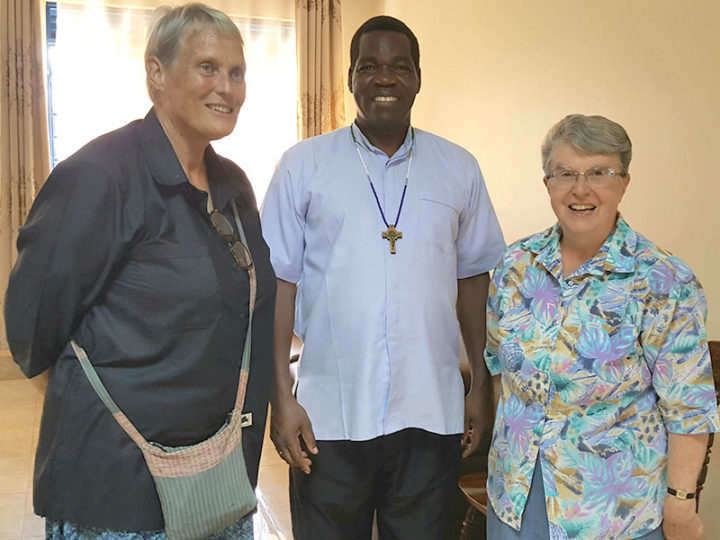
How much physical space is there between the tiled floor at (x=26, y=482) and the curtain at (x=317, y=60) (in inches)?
101

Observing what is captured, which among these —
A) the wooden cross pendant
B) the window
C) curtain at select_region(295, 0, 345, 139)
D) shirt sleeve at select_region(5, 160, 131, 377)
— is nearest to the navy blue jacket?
shirt sleeve at select_region(5, 160, 131, 377)

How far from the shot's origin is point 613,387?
139cm

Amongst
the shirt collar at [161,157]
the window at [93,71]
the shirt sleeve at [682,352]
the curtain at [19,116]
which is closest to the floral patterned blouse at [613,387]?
the shirt sleeve at [682,352]

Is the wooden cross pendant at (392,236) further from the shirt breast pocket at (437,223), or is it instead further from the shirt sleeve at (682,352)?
the shirt sleeve at (682,352)

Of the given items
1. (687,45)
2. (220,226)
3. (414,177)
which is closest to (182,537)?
(220,226)

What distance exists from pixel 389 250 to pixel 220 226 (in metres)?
0.46

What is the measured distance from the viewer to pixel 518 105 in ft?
11.7

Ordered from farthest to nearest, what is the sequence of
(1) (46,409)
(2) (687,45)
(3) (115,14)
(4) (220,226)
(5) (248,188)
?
(3) (115,14)
(2) (687,45)
(5) (248,188)
(4) (220,226)
(1) (46,409)

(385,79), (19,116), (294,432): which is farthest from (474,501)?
(19,116)

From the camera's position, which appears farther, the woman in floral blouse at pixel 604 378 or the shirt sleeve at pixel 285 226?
the shirt sleeve at pixel 285 226

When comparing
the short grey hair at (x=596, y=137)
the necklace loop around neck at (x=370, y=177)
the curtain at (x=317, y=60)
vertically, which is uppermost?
the curtain at (x=317, y=60)

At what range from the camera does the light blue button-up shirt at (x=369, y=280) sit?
1675 mm

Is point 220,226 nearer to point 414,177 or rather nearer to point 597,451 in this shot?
point 414,177

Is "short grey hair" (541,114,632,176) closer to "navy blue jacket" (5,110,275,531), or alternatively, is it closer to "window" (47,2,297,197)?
"navy blue jacket" (5,110,275,531)
